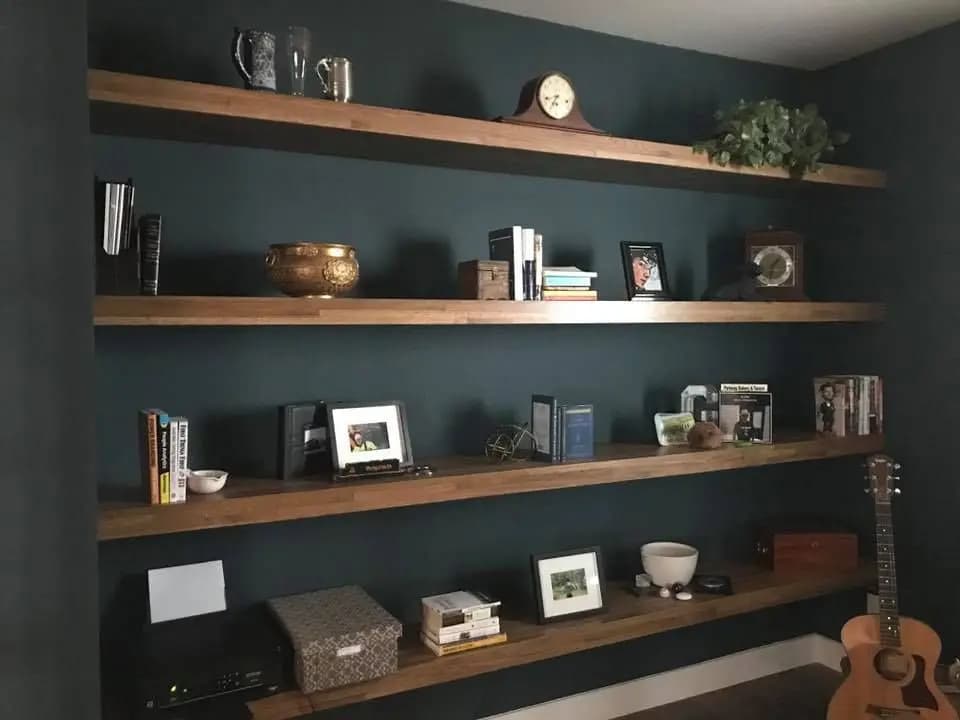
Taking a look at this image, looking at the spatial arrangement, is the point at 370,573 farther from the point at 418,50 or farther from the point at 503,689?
the point at 418,50

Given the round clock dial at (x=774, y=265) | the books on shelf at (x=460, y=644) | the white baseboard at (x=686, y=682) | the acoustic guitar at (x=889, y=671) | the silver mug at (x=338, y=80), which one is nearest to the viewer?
the silver mug at (x=338, y=80)

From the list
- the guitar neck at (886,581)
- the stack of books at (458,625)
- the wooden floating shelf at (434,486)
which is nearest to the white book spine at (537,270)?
the wooden floating shelf at (434,486)

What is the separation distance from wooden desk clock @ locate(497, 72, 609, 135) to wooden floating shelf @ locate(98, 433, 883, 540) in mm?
1035

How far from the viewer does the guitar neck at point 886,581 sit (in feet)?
8.45

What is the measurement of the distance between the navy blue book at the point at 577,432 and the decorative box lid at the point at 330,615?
745 millimetres

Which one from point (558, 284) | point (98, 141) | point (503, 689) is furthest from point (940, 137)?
point (98, 141)

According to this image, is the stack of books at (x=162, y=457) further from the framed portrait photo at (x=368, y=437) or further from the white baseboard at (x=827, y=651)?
the white baseboard at (x=827, y=651)

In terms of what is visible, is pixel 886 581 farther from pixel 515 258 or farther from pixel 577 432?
pixel 515 258

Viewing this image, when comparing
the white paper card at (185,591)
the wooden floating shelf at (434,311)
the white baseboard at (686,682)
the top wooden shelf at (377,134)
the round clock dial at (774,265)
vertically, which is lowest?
the white baseboard at (686,682)

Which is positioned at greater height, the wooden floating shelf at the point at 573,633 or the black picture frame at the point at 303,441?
the black picture frame at the point at 303,441

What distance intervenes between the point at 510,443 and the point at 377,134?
1.01 m

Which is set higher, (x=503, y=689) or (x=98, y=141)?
(x=98, y=141)

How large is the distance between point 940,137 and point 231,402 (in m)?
2.60

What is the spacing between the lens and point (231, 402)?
7.92 ft
